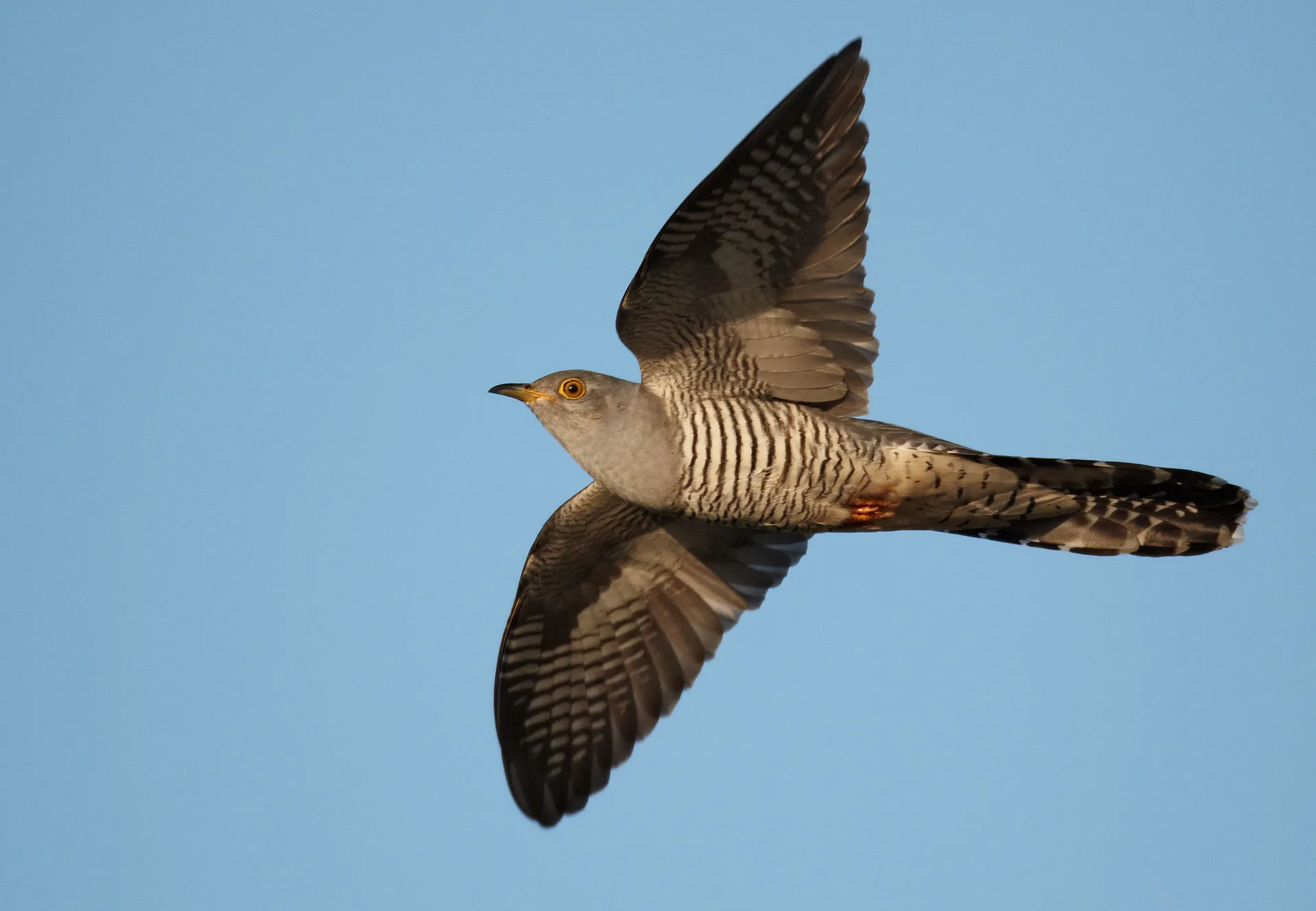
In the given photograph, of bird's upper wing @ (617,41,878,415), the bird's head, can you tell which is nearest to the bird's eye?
the bird's head

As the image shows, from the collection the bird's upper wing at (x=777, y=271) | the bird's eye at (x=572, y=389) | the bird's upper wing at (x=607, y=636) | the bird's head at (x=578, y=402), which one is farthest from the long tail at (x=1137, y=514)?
the bird's eye at (x=572, y=389)

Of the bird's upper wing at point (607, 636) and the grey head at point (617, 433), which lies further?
the bird's upper wing at point (607, 636)

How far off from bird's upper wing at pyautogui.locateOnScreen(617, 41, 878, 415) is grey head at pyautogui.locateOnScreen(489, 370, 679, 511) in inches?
10.5

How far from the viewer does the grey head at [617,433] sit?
7.13m

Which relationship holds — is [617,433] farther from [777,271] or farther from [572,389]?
[777,271]

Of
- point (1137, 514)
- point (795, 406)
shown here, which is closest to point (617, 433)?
point (795, 406)

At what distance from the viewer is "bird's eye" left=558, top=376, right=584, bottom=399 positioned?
285 inches

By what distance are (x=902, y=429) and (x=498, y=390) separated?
7.65 ft

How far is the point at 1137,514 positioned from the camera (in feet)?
24.4

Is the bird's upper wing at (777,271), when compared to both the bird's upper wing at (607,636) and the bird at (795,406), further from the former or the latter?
the bird's upper wing at (607,636)

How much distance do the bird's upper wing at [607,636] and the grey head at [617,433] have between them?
1.32 meters

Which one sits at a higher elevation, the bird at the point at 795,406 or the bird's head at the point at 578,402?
the bird at the point at 795,406

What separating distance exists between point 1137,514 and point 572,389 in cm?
332

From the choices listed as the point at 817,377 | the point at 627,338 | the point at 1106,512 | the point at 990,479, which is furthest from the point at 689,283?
the point at 1106,512
